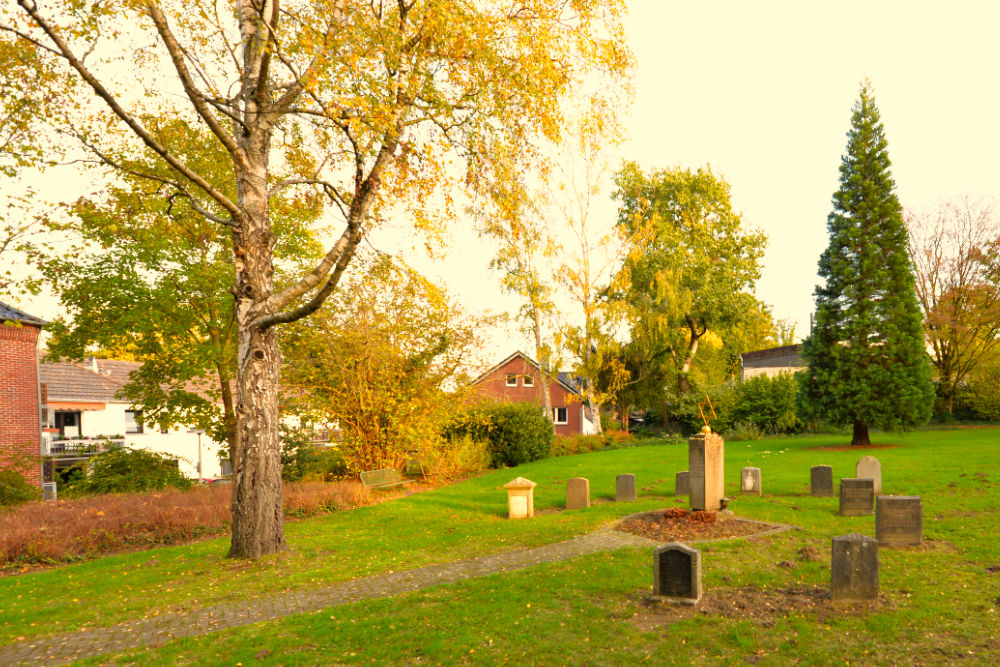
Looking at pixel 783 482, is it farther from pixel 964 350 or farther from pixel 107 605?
pixel 964 350

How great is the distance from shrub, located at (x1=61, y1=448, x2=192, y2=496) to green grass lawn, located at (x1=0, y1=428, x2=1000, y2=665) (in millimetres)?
9508

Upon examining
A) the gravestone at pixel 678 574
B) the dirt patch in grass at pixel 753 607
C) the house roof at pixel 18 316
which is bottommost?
the dirt patch in grass at pixel 753 607

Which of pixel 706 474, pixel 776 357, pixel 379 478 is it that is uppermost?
pixel 776 357

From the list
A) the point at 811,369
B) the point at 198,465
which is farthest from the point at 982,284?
the point at 198,465

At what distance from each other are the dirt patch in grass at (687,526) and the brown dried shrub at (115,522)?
8753mm

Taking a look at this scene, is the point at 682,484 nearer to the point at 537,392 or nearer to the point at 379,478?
the point at 379,478

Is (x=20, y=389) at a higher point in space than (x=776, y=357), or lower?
lower

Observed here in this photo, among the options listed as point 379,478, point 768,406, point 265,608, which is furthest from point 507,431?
point 265,608

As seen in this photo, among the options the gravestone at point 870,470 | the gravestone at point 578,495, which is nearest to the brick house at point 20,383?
the gravestone at point 578,495

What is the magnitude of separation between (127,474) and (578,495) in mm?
15688

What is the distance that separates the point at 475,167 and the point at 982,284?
3707 centimetres

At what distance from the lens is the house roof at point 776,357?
143 ft

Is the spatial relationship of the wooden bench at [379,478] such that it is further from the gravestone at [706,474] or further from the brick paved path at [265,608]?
the gravestone at [706,474]

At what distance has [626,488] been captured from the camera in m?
15.9
